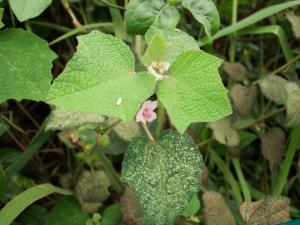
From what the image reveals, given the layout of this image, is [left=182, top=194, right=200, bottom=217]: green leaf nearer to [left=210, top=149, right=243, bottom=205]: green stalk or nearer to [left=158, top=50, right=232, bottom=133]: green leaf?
[left=210, top=149, right=243, bottom=205]: green stalk

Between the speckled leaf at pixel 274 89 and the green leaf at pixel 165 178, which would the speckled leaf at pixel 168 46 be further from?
the speckled leaf at pixel 274 89

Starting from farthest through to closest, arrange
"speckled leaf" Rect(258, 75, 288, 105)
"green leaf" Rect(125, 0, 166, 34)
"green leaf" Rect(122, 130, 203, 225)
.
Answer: "speckled leaf" Rect(258, 75, 288, 105)
"green leaf" Rect(125, 0, 166, 34)
"green leaf" Rect(122, 130, 203, 225)

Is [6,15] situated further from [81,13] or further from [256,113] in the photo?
[256,113]

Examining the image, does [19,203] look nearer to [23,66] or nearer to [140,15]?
[23,66]

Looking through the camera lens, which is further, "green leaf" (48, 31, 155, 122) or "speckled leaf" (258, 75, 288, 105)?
"speckled leaf" (258, 75, 288, 105)

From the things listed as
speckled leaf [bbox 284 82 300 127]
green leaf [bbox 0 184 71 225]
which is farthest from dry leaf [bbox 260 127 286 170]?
green leaf [bbox 0 184 71 225]

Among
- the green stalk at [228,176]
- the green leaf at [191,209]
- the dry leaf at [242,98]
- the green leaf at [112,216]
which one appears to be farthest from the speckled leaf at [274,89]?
the green leaf at [112,216]

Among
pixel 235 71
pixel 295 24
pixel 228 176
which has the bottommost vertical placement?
pixel 228 176

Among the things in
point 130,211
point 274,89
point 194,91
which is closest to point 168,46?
point 194,91
